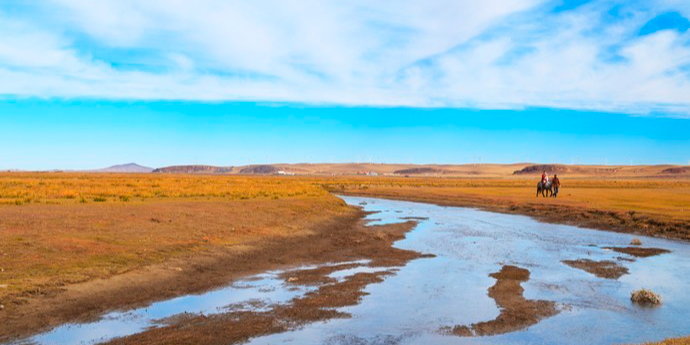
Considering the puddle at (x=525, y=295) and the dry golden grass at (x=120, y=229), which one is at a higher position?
the dry golden grass at (x=120, y=229)

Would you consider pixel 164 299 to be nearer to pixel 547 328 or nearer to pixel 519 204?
pixel 547 328

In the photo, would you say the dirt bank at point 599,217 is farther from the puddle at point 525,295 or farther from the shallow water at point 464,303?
the shallow water at point 464,303

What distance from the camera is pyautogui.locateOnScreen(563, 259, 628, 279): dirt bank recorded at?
58.0 ft

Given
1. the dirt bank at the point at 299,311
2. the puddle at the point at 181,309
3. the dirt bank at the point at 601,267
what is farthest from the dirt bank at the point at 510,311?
the puddle at the point at 181,309

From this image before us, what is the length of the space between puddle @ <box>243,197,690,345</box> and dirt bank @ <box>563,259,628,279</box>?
30 cm

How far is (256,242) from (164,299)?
979 centimetres

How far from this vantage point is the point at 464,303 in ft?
45.4

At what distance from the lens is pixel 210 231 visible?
24.4 meters

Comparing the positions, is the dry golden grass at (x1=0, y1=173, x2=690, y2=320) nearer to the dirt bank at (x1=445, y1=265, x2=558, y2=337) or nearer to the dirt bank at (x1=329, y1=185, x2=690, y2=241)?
the dirt bank at (x1=329, y1=185, x2=690, y2=241)

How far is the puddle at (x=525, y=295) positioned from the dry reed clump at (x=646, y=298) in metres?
0.21

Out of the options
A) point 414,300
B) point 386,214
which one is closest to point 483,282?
point 414,300

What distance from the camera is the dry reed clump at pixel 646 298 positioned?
13.6 metres

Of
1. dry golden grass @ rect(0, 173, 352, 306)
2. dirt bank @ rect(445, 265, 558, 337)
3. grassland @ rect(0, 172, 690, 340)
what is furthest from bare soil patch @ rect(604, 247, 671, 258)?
dry golden grass @ rect(0, 173, 352, 306)

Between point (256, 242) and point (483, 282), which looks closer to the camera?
point (483, 282)
